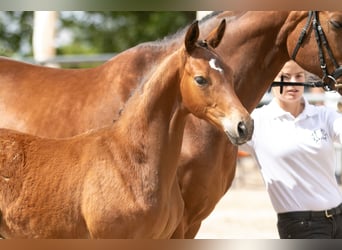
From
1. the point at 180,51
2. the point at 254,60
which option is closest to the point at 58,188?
the point at 180,51

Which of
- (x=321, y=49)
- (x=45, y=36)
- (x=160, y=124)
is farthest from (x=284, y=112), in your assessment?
(x=45, y=36)

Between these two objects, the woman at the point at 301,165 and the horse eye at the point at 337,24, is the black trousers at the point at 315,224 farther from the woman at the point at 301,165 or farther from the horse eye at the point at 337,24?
the horse eye at the point at 337,24

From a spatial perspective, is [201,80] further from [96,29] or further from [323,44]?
[96,29]

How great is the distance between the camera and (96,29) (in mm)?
18359

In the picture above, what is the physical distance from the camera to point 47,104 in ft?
12.7

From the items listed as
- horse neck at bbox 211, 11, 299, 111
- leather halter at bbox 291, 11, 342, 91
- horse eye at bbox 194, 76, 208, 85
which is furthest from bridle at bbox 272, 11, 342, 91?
horse eye at bbox 194, 76, 208, 85

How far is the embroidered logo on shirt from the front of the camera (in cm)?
389

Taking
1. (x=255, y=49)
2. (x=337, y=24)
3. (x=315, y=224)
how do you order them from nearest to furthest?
(x=337, y=24)
(x=255, y=49)
(x=315, y=224)

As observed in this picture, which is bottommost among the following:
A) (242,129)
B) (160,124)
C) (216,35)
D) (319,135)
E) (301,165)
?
(301,165)

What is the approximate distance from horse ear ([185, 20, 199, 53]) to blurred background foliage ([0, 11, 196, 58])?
44.1 feet

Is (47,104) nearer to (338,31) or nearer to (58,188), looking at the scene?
(58,188)

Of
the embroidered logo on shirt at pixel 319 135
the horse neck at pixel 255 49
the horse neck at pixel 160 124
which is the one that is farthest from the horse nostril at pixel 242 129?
the embroidered logo on shirt at pixel 319 135

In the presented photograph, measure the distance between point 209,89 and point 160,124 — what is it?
1.01 ft

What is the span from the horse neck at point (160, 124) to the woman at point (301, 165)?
875 millimetres
